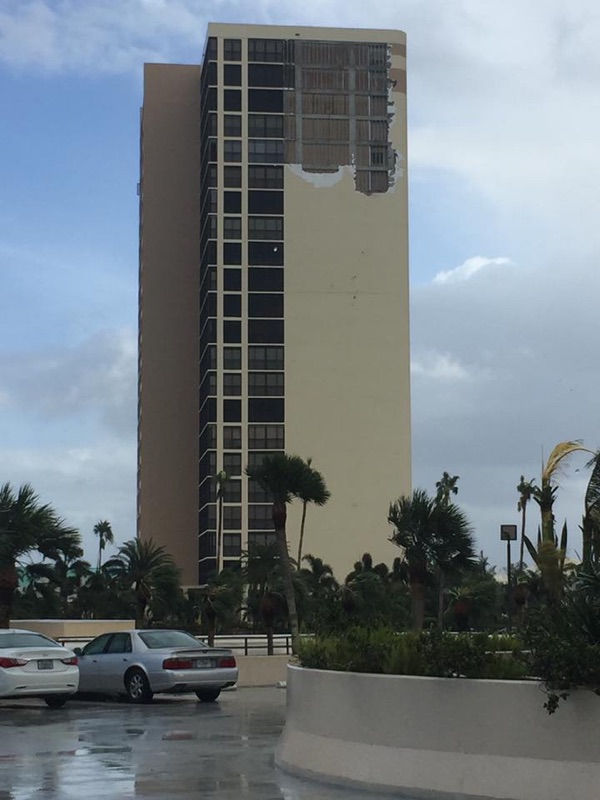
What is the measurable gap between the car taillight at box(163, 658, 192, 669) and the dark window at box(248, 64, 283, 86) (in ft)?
305

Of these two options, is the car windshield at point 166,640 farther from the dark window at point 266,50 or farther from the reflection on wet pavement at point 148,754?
the dark window at point 266,50

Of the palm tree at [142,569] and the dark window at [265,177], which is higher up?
the dark window at [265,177]

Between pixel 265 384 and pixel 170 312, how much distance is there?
551 inches

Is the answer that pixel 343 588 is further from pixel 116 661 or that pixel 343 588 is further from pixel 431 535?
pixel 116 661

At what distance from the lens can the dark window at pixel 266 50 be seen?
11250 cm

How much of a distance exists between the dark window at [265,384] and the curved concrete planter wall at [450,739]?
315ft

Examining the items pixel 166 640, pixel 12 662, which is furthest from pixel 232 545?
pixel 12 662

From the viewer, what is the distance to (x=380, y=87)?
112000 millimetres

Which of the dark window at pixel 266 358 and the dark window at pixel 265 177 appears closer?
the dark window at pixel 266 358

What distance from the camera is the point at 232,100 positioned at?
113 m

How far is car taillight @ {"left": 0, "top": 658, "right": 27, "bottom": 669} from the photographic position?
74.9 feet

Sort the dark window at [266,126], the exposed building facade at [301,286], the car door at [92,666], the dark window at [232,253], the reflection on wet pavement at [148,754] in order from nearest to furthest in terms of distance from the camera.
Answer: the reflection on wet pavement at [148,754] → the car door at [92,666] → the exposed building facade at [301,286] → the dark window at [232,253] → the dark window at [266,126]

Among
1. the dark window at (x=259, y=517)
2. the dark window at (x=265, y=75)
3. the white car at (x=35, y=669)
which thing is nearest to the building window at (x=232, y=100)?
the dark window at (x=265, y=75)

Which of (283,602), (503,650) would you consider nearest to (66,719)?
(503,650)
